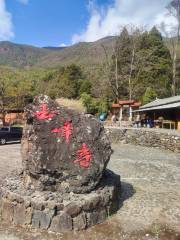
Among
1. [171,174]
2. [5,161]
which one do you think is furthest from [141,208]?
[5,161]

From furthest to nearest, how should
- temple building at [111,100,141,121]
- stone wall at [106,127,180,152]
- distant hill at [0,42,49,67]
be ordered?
distant hill at [0,42,49,67] → temple building at [111,100,141,121] → stone wall at [106,127,180,152]

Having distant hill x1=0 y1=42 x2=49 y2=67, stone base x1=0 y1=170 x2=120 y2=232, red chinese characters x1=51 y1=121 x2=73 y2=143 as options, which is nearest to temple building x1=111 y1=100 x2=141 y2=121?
red chinese characters x1=51 y1=121 x2=73 y2=143

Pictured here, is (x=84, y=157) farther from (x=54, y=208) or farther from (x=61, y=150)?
Answer: (x=54, y=208)

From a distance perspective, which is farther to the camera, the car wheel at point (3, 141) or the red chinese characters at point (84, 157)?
the car wheel at point (3, 141)

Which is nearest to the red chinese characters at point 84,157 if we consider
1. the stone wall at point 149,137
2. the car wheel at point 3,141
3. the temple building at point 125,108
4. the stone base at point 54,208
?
the stone base at point 54,208

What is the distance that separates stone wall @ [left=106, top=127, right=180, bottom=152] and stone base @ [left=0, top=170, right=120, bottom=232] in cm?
1086

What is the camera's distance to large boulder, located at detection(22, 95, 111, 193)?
7.36 m

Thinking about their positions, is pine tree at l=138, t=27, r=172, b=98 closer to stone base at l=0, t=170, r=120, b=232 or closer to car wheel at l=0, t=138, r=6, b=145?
car wheel at l=0, t=138, r=6, b=145

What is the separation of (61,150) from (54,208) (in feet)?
4.49

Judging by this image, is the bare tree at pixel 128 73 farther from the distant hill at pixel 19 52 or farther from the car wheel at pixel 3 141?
the distant hill at pixel 19 52

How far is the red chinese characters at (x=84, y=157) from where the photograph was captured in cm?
745

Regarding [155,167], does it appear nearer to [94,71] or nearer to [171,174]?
[171,174]

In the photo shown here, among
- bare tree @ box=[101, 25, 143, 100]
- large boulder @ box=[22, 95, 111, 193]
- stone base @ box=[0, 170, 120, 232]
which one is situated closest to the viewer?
stone base @ box=[0, 170, 120, 232]

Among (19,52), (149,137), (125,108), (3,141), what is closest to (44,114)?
(149,137)
